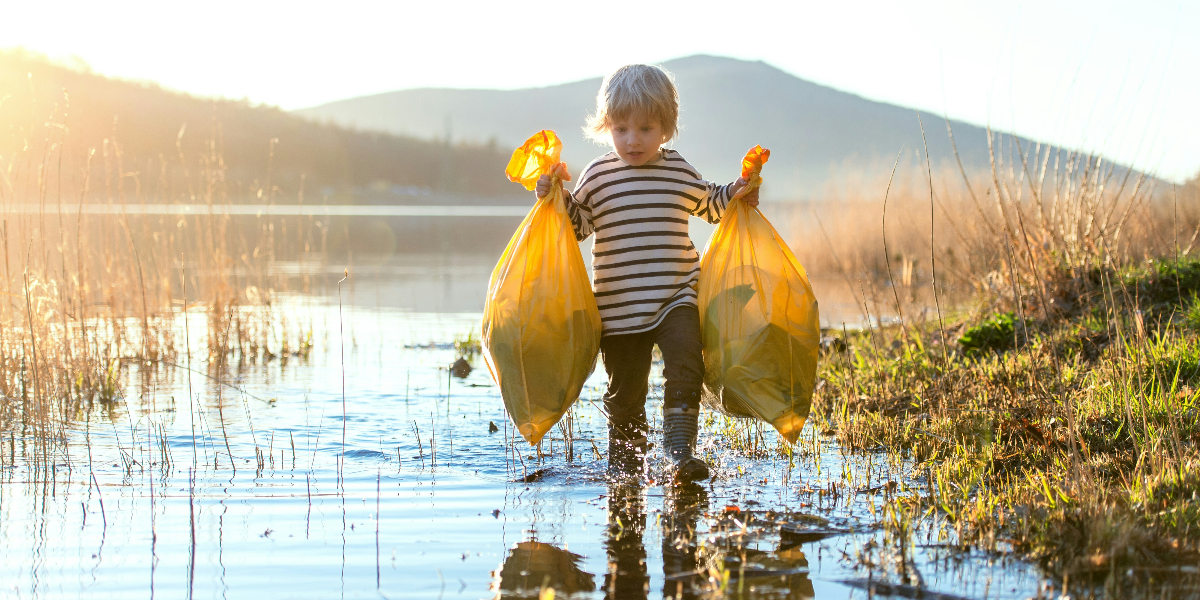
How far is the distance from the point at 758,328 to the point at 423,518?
1394 millimetres

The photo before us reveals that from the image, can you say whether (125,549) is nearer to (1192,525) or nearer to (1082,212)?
(1192,525)

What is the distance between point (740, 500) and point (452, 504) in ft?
3.40

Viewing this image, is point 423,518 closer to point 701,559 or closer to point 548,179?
point 701,559

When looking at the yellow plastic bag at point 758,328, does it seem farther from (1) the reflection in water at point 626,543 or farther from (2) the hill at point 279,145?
(2) the hill at point 279,145

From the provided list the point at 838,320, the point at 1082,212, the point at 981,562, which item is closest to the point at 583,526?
the point at 981,562

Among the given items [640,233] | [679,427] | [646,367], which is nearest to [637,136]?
[640,233]

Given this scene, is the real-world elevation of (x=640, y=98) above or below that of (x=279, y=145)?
below

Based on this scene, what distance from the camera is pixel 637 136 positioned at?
12.1 ft

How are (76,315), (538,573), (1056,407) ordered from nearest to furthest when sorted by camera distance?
(538,573), (1056,407), (76,315)

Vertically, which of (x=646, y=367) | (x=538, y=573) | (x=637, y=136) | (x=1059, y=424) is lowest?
(x=538, y=573)

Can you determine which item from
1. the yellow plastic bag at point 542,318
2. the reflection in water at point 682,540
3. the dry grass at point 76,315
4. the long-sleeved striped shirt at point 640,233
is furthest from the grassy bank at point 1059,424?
the dry grass at point 76,315

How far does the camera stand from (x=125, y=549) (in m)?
3.01

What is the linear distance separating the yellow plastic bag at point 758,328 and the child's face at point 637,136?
361 millimetres

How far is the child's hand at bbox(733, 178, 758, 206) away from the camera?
12.4 ft
